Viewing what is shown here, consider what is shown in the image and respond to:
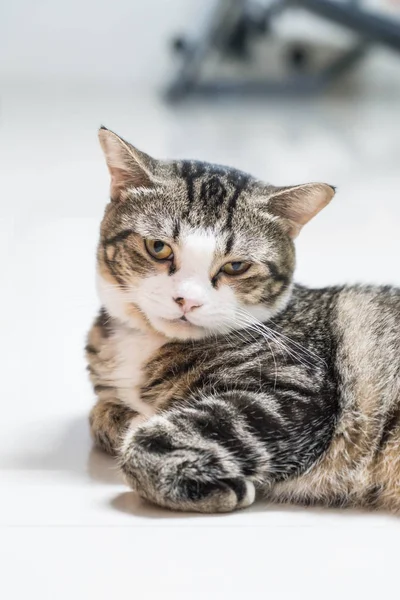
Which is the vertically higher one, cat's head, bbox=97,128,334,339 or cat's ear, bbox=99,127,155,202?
cat's ear, bbox=99,127,155,202

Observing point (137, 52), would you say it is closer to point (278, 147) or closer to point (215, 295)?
point (278, 147)

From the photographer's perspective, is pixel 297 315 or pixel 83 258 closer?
pixel 297 315

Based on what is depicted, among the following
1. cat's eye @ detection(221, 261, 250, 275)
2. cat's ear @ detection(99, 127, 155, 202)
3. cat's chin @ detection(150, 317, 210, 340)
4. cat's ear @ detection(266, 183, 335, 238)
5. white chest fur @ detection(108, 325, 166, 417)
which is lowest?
white chest fur @ detection(108, 325, 166, 417)

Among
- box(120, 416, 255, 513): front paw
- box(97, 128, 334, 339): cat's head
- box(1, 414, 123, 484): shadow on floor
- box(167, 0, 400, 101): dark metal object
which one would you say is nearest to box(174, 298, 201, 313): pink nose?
box(97, 128, 334, 339): cat's head

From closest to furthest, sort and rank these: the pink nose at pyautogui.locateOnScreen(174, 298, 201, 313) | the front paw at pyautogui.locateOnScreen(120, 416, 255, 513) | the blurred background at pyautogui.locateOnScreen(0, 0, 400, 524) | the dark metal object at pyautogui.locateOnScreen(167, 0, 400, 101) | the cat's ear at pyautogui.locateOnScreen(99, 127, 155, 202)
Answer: the front paw at pyautogui.locateOnScreen(120, 416, 255, 513) → the pink nose at pyautogui.locateOnScreen(174, 298, 201, 313) → the cat's ear at pyautogui.locateOnScreen(99, 127, 155, 202) → the blurred background at pyautogui.locateOnScreen(0, 0, 400, 524) → the dark metal object at pyautogui.locateOnScreen(167, 0, 400, 101)

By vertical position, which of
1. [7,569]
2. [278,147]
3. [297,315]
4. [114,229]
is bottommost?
[7,569]

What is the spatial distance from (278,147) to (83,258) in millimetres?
2080

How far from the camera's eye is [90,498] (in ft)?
5.07

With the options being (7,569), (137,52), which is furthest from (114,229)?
(137,52)

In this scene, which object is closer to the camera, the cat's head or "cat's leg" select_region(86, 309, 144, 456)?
the cat's head

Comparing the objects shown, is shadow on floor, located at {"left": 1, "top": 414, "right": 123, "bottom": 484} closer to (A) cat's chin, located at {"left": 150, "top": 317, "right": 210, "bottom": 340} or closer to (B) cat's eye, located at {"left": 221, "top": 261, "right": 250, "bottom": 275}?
(A) cat's chin, located at {"left": 150, "top": 317, "right": 210, "bottom": 340}

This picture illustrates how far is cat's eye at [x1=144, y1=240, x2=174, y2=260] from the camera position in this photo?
1601 mm

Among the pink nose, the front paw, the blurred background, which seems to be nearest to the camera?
the front paw

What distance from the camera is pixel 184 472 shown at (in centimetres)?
142
